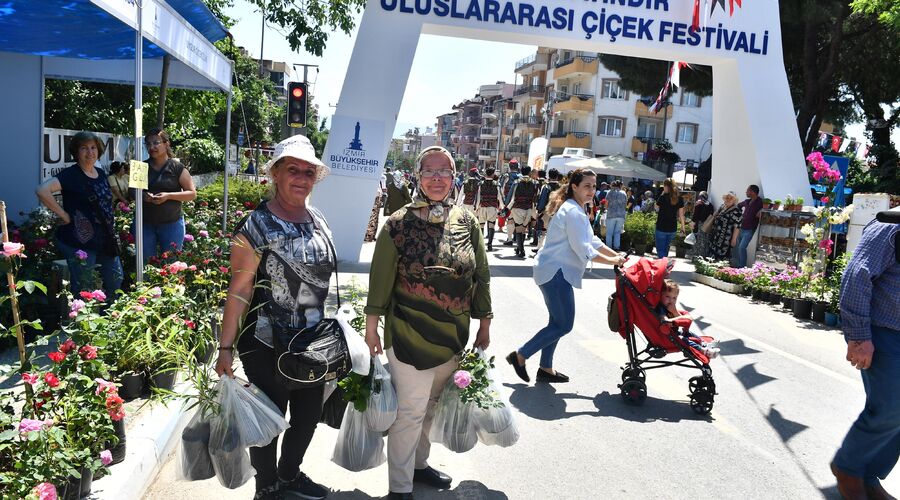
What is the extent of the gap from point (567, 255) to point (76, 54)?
7588mm

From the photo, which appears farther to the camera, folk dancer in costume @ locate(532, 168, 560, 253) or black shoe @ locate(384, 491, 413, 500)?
folk dancer in costume @ locate(532, 168, 560, 253)

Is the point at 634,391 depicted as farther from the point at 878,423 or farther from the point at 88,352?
the point at 88,352

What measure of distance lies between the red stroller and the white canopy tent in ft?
13.1

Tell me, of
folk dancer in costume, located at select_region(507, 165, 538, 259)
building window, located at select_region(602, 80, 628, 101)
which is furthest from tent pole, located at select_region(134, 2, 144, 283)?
building window, located at select_region(602, 80, 628, 101)

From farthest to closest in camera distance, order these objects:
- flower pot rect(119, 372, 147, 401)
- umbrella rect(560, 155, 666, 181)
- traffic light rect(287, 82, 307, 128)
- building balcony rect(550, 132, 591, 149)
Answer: building balcony rect(550, 132, 591, 149)
umbrella rect(560, 155, 666, 181)
traffic light rect(287, 82, 307, 128)
flower pot rect(119, 372, 147, 401)

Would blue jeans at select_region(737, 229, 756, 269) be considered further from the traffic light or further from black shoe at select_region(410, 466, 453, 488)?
black shoe at select_region(410, 466, 453, 488)

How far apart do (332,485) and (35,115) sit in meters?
8.51

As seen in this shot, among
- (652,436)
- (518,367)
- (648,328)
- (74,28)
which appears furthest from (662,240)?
(74,28)

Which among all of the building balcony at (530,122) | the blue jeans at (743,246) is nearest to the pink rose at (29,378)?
the blue jeans at (743,246)

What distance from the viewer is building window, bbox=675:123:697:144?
201ft

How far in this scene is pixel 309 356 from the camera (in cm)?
331

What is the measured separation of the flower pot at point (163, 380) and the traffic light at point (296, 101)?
9.41m

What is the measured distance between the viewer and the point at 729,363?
7340 millimetres

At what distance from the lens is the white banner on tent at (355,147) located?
12.8m
